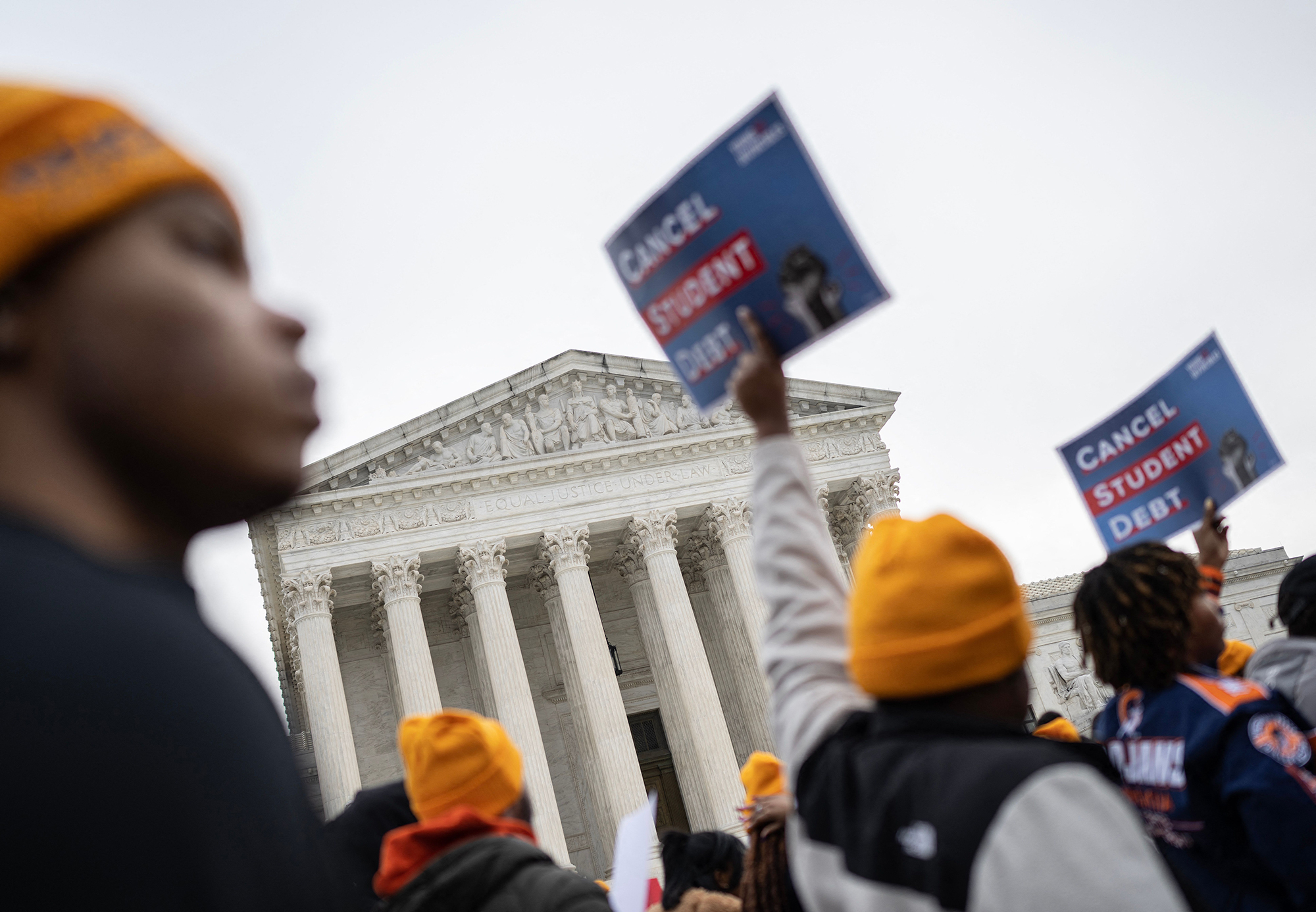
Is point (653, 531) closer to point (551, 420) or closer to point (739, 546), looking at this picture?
point (739, 546)

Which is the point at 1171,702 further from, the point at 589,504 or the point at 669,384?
the point at 669,384

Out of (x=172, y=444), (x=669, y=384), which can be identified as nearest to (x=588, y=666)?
(x=669, y=384)

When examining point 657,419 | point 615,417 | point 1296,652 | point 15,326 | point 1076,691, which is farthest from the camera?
point 657,419

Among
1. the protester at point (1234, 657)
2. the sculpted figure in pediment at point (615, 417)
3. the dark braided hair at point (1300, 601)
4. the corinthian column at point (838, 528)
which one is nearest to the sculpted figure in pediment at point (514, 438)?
the sculpted figure in pediment at point (615, 417)

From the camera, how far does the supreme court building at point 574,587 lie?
25094 millimetres

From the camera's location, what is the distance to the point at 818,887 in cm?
202

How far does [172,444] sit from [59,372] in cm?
12

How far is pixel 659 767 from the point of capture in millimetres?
29172

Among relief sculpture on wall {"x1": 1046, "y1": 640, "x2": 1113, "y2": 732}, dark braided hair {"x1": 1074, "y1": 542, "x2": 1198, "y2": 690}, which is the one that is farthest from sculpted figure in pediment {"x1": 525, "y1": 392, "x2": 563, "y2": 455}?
dark braided hair {"x1": 1074, "y1": 542, "x2": 1198, "y2": 690}

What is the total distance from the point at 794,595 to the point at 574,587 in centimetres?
2441

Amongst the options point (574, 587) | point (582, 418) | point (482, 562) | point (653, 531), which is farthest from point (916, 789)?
point (582, 418)

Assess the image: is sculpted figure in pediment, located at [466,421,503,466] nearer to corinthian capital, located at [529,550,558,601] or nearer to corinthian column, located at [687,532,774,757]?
corinthian capital, located at [529,550,558,601]

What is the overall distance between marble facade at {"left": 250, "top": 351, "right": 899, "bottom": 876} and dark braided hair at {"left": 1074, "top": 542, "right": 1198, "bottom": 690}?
72.3 ft

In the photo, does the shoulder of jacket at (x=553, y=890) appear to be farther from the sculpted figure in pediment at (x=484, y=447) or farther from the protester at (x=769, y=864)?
the sculpted figure in pediment at (x=484, y=447)
